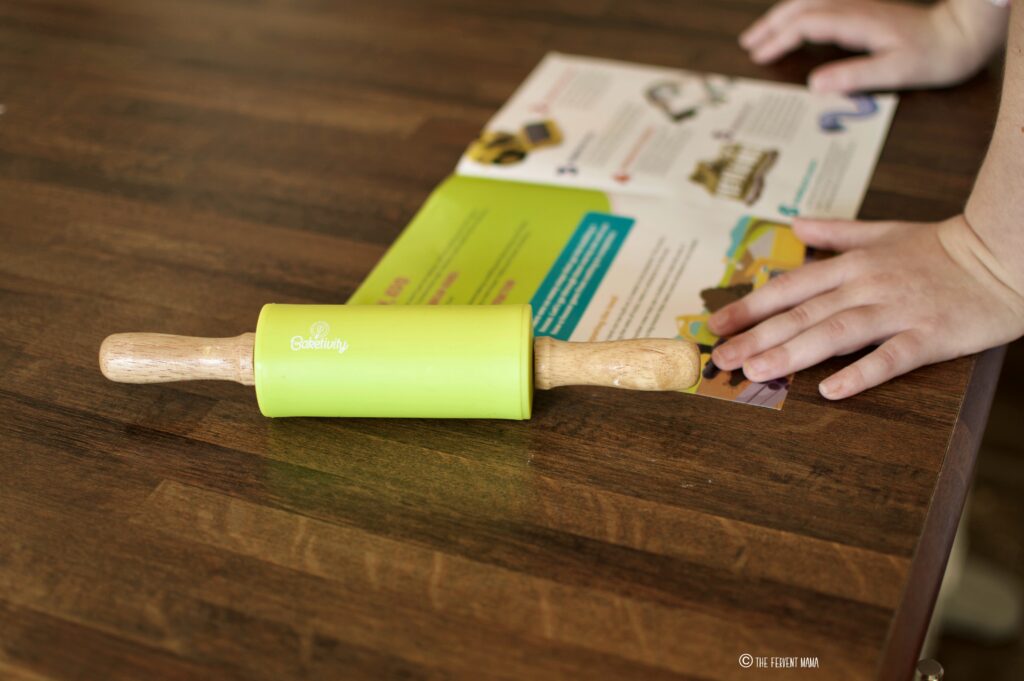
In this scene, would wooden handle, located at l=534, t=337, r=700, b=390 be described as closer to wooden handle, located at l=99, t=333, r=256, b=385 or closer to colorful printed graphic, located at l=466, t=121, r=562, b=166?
wooden handle, located at l=99, t=333, r=256, b=385

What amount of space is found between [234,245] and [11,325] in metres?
0.19

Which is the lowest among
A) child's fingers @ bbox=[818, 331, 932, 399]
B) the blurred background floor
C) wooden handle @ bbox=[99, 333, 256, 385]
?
the blurred background floor

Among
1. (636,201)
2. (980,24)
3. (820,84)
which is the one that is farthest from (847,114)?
(636,201)

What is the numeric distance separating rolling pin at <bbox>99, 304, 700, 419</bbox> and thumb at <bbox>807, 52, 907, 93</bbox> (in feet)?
1.83

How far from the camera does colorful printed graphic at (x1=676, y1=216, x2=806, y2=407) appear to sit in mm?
747

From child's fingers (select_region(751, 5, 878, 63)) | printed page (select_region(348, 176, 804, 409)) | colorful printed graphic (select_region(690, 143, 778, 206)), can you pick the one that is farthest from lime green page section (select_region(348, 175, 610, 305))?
child's fingers (select_region(751, 5, 878, 63))

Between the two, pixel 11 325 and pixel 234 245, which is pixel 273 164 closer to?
pixel 234 245

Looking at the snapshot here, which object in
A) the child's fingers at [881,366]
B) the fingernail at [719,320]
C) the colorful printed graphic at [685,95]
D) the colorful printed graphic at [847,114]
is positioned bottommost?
the colorful printed graphic at [685,95]

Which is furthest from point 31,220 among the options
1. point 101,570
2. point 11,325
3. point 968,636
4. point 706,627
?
point 968,636

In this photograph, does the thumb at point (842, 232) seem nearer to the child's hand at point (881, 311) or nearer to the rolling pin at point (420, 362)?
the child's hand at point (881, 311)

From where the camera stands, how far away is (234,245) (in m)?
0.92

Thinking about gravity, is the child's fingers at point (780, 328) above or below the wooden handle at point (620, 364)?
below

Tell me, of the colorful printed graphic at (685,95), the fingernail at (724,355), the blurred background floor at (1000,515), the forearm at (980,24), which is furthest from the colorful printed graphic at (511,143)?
the blurred background floor at (1000,515)

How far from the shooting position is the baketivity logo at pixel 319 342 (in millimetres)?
684
